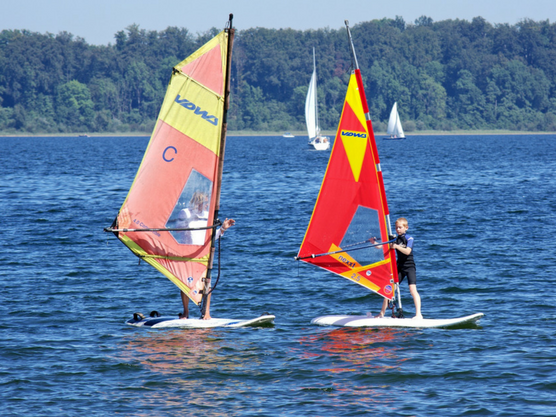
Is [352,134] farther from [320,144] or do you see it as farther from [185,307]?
[320,144]

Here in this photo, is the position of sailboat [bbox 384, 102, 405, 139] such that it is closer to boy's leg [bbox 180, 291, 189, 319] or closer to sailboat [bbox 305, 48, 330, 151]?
sailboat [bbox 305, 48, 330, 151]

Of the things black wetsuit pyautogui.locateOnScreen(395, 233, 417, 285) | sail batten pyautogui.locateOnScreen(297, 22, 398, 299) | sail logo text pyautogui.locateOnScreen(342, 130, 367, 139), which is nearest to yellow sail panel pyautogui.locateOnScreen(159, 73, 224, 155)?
sail batten pyautogui.locateOnScreen(297, 22, 398, 299)

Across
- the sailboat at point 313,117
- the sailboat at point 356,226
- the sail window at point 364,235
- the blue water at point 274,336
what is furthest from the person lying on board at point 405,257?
the sailboat at point 313,117

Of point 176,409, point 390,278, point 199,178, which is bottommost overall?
point 176,409

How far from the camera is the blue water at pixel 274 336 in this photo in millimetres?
12664

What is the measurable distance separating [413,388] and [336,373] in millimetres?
1451

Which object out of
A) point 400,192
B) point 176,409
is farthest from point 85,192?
point 176,409

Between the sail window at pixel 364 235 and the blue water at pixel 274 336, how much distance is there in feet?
5.22

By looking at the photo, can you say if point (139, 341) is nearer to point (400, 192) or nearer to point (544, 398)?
point (544, 398)

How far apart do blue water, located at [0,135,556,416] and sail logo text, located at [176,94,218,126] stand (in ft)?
14.7

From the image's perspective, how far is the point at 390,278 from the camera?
16.3 m

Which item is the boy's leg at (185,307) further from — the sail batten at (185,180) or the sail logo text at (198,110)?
the sail logo text at (198,110)

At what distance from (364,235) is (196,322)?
13.4 ft

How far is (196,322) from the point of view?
16234 millimetres
